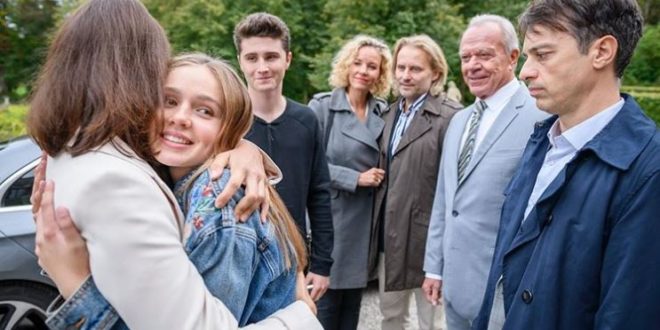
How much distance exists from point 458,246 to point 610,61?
1.27m

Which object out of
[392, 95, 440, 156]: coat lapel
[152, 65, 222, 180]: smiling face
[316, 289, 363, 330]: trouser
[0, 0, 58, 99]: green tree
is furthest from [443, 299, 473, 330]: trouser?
[0, 0, 58, 99]: green tree

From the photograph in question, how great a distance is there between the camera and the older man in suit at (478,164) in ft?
8.94

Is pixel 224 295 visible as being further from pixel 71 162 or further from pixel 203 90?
pixel 203 90

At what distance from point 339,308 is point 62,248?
8.97ft

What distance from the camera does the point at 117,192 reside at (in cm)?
111

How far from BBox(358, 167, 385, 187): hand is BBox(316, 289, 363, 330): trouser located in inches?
27.6

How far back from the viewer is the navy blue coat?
1.55 metres

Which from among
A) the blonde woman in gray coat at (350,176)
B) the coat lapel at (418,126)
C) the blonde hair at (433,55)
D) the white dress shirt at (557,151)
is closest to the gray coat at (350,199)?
the blonde woman in gray coat at (350,176)

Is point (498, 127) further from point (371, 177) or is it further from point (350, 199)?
point (350, 199)

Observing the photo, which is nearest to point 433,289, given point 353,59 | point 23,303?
point 353,59

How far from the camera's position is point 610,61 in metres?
1.79

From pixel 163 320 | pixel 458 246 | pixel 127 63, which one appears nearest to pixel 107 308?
pixel 163 320

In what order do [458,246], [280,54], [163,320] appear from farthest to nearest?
[280,54] → [458,246] → [163,320]

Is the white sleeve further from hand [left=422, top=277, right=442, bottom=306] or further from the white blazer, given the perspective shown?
hand [left=422, top=277, right=442, bottom=306]
